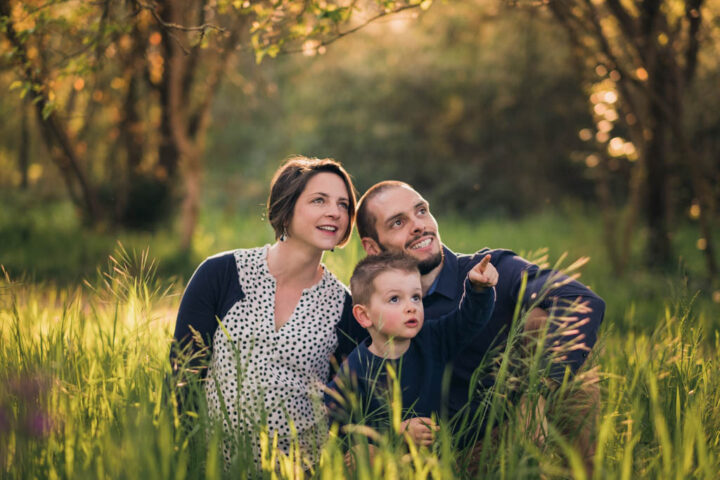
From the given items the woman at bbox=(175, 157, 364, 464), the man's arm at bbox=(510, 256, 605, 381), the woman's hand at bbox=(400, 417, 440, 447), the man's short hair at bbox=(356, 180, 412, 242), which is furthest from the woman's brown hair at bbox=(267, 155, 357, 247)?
the woman's hand at bbox=(400, 417, 440, 447)

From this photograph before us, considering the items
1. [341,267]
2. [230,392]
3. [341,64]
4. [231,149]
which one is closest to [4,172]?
[231,149]

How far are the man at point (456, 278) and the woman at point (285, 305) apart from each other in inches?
8.6

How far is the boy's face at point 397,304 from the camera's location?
2.66 meters

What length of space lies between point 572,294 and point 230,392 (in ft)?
5.39

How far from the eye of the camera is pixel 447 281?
3.14m

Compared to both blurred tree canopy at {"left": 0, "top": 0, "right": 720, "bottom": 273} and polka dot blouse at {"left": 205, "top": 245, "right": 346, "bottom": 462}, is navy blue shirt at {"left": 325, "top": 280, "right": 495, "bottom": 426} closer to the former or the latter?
polka dot blouse at {"left": 205, "top": 245, "right": 346, "bottom": 462}

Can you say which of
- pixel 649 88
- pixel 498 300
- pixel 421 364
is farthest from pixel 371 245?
pixel 649 88

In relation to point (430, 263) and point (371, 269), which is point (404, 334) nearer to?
point (371, 269)

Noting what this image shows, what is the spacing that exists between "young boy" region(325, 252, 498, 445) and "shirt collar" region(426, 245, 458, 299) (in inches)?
9.9

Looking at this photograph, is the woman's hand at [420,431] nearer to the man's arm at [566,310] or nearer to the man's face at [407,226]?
the man's arm at [566,310]

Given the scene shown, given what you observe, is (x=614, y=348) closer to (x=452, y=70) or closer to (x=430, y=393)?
(x=430, y=393)

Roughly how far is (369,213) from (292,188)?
1.61 feet

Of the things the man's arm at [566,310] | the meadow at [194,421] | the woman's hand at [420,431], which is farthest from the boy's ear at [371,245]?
the woman's hand at [420,431]

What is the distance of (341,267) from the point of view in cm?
456
